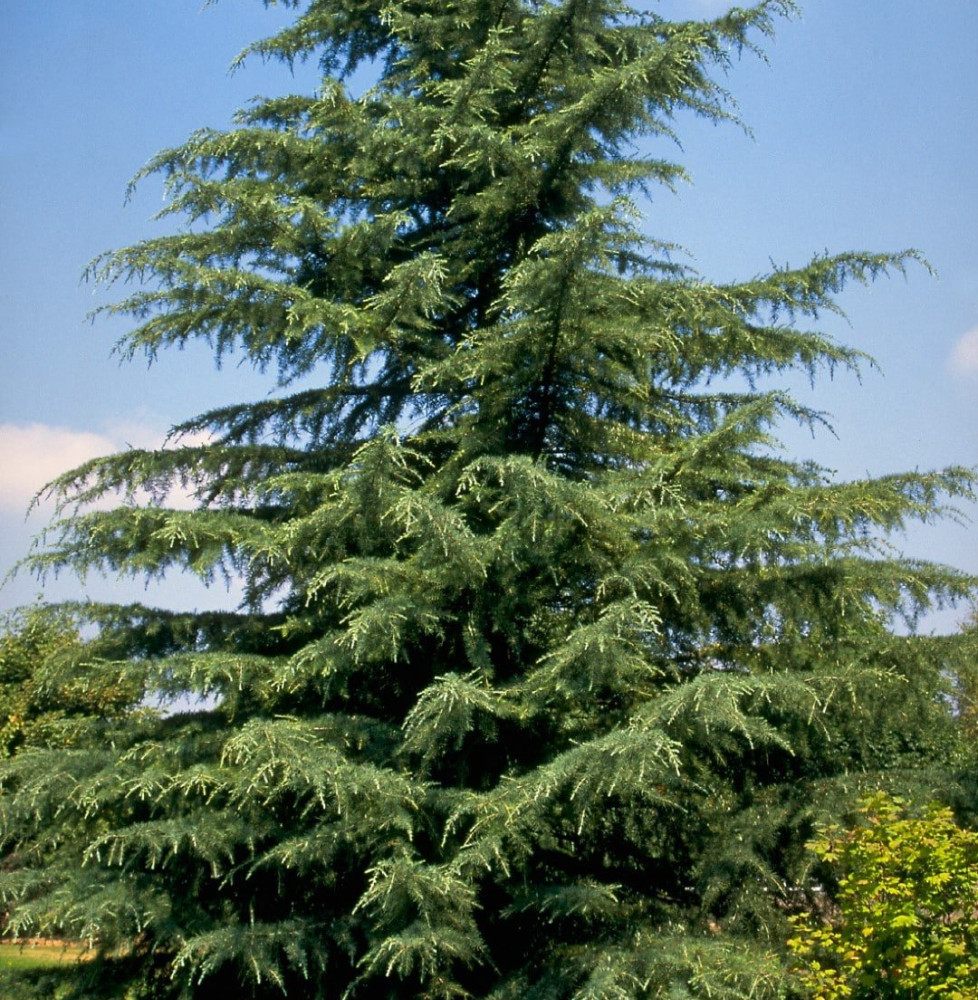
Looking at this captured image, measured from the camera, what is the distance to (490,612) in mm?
6648

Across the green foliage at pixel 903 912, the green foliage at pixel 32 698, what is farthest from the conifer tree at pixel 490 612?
the green foliage at pixel 32 698

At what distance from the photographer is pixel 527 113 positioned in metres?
8.39

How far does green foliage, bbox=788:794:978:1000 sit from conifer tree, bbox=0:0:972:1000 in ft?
1.29

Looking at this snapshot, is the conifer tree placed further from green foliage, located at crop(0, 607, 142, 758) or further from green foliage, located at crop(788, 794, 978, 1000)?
green foliage, located at crop(0, 607, 142, 758)

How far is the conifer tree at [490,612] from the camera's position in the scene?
5.87 meters

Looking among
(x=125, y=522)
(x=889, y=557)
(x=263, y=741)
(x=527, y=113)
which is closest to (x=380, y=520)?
(x=263, y=741)

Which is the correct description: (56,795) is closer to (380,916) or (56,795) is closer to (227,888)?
(227,888)

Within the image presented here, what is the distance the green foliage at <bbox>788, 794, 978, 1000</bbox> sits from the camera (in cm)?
532

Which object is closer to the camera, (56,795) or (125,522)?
(56,795)

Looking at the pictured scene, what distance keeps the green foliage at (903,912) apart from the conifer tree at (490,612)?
0.39 m

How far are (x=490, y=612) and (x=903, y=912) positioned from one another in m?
2.90

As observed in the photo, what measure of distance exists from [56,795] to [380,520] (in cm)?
272

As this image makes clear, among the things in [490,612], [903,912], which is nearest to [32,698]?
[490,612]

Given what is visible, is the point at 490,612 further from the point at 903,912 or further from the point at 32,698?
the point at 32,698
